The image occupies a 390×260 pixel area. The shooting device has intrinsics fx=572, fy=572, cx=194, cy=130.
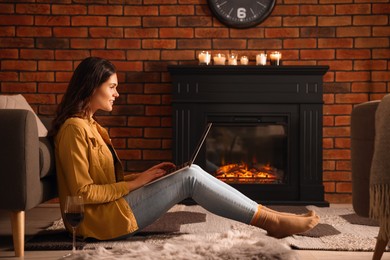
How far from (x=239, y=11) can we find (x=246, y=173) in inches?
48.0

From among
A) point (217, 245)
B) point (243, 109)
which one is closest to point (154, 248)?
point (217, 245)

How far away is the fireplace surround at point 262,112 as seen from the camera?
407 cm

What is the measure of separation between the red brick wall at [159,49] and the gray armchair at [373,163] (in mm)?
2208

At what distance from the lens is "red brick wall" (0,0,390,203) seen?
14.2 ft

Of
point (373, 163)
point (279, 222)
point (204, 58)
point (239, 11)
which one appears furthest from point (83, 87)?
point (239, 11)

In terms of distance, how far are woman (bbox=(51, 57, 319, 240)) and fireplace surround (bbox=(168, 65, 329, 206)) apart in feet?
5.17

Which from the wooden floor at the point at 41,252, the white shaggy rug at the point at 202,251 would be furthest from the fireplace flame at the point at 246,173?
the white shaggy rug at the point at 202,251

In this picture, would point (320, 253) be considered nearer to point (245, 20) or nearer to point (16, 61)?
point (245, 20)

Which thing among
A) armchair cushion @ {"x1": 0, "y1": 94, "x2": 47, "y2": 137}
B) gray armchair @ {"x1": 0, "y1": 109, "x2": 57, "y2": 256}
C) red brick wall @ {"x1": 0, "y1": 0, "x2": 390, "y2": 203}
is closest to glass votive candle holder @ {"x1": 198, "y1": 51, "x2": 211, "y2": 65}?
red brick wall @ {"x1": 0, "y1": 0, "x2": 390, "y2": 203}

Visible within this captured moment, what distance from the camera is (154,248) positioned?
2.21 meters

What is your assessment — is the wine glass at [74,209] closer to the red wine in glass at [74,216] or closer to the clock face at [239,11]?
the red wine in glass at [74,216]

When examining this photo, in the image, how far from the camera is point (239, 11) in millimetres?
4312

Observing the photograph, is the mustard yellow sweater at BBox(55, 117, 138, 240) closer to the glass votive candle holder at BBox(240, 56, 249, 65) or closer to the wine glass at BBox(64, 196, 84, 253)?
the wine glass at BBox(64, 196, 84, 253)

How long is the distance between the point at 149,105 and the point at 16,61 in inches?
41.9
